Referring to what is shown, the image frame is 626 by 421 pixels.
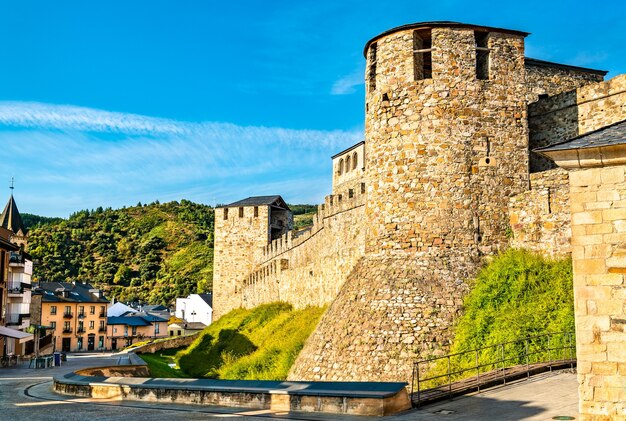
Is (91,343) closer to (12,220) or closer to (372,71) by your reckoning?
(12,220)

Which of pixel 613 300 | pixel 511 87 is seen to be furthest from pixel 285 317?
pixel 613 300

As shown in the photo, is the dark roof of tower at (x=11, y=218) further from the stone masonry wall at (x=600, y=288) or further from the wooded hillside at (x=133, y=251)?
the stone masonry wall at (x=600, y=288)

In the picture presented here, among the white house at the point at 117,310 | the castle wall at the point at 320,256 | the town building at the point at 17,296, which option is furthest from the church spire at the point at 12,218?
the castle wall at the point at 320,256

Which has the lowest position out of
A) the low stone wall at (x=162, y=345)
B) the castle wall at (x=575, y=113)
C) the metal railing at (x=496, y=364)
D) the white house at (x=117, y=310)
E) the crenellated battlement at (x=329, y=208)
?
the low stone wall at (x=162, y=345)

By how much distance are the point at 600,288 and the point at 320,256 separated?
20948 millimetres

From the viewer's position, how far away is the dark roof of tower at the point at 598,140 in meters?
8.84

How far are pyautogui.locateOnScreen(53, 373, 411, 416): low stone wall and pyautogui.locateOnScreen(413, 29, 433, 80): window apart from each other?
33.8 feet

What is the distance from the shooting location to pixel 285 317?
106 feet

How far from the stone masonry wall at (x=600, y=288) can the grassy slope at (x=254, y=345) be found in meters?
13.4

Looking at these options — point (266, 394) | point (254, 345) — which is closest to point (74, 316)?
point (254, 345)

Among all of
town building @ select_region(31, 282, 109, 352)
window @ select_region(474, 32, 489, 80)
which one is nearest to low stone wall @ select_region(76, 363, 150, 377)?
window @ select_region(474, 32, 489, 80)

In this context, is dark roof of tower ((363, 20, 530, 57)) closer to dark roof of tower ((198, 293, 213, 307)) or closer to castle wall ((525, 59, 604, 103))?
castle wall ((525, 59, 604, 103))

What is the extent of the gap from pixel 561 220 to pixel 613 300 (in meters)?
8.36

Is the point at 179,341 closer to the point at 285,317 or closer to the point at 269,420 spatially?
the point at 285,317
